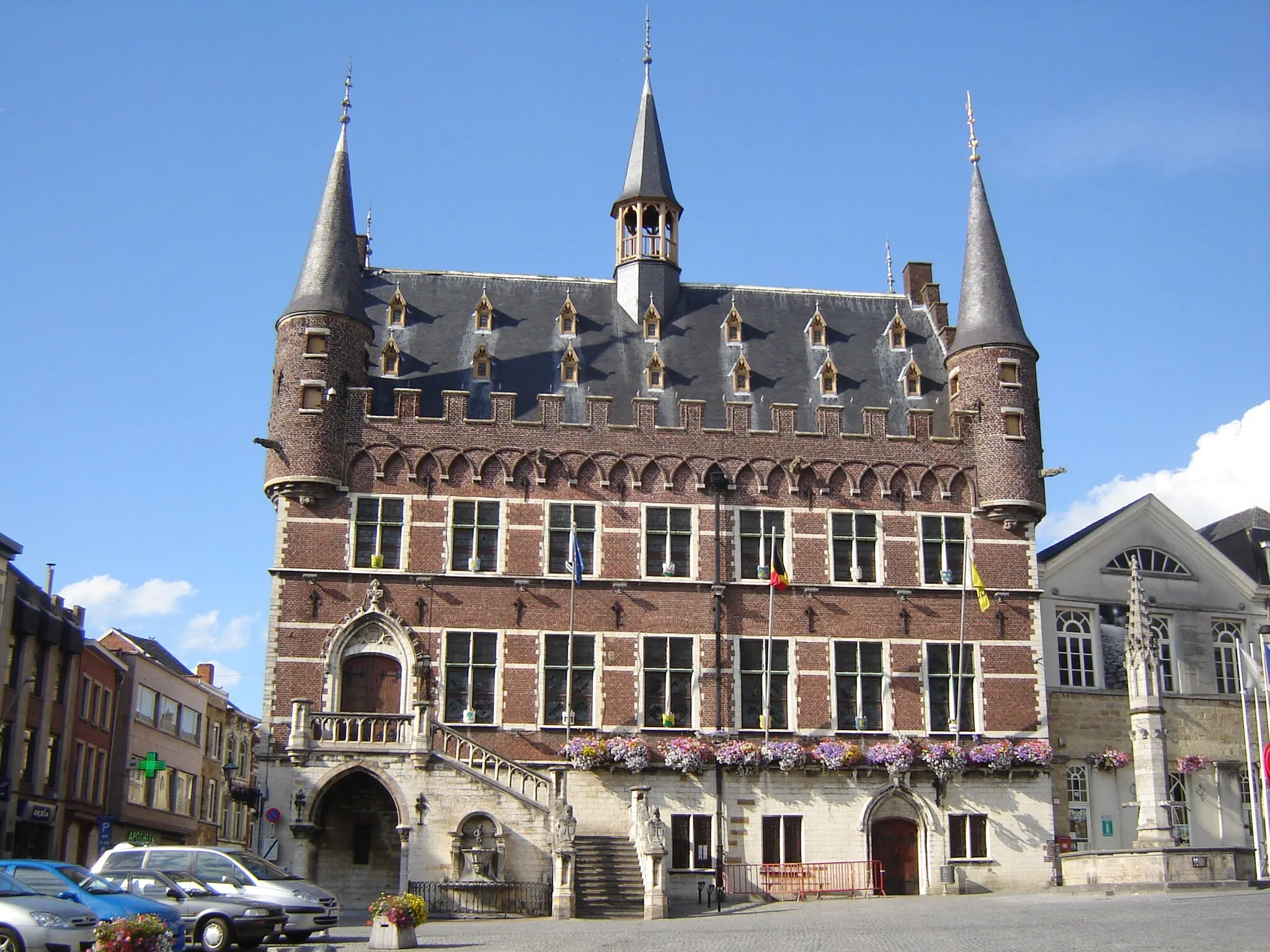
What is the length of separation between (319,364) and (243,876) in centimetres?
1521

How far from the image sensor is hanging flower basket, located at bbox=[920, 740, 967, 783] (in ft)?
107

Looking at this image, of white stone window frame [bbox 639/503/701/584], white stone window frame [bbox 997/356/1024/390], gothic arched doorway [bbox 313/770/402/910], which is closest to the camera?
gothic arched doorway [bbox 313/770/402/910]

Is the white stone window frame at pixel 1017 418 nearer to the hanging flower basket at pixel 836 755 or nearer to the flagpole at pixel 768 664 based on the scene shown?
the flagpole at pixel 768 664

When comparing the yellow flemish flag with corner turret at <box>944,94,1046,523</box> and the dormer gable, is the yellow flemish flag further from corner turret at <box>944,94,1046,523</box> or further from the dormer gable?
the dormer gable

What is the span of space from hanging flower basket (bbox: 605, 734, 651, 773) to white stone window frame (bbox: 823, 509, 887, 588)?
19.1 feet

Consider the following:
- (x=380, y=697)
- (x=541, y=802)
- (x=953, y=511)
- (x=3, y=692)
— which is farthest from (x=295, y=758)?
(x=953, y=511)

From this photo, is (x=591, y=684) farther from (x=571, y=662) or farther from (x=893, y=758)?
(x=893, y=758)

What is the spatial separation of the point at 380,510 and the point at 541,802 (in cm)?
810

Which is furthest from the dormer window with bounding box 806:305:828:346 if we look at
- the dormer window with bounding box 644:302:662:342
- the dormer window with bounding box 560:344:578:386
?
the dormer window with bounding box 560:344:578:386

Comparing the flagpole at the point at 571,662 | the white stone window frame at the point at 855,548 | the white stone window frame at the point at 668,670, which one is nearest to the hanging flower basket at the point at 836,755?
the white stone window frame at the point at 668,670

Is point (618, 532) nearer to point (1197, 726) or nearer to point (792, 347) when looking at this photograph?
point (792, 347)

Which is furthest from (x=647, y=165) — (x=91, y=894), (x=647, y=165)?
(x=91, y=894)

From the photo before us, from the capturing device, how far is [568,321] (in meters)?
37.6

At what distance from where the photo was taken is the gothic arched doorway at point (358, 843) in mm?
31016
